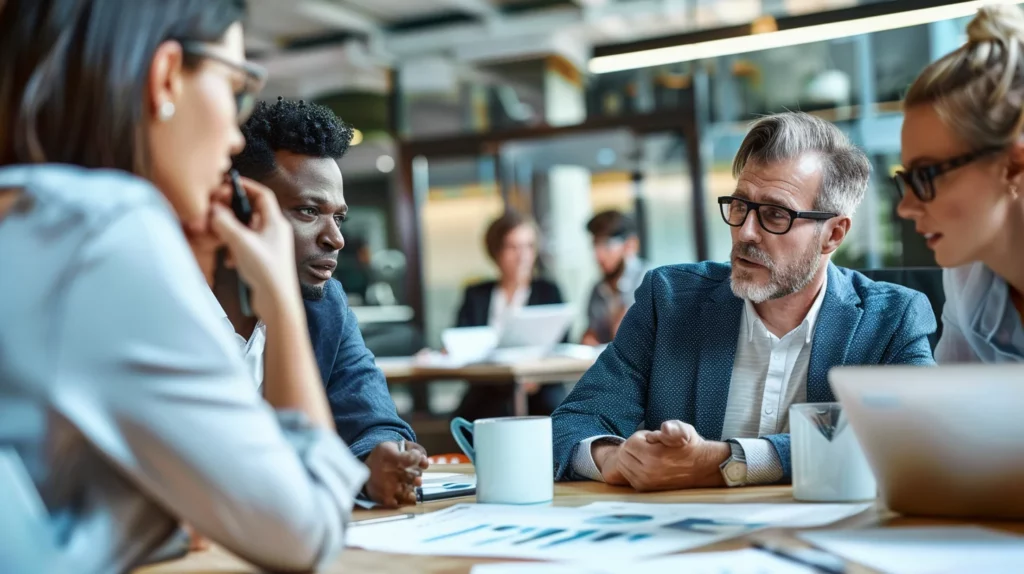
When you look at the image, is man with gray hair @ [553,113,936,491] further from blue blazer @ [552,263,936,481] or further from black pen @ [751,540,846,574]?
black pen @ [751,540,846,574]

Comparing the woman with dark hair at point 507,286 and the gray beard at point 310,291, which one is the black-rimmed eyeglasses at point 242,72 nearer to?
the gray beard at point 310,291

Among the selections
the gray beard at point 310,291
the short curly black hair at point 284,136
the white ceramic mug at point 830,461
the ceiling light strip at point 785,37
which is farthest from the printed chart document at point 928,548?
the ceiling light strip at point 785,37

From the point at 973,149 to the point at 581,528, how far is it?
814 mm

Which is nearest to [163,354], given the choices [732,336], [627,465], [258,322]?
[627,465]

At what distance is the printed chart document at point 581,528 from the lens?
1.12 meters

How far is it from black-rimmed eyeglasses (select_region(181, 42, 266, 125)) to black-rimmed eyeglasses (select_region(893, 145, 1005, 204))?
0.98 m

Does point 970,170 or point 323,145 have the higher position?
point 323,145

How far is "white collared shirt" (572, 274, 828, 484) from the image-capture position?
2.04 m

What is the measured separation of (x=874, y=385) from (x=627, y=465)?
0.51 m

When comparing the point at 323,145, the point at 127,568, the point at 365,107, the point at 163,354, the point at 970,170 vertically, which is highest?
the point at 365,107

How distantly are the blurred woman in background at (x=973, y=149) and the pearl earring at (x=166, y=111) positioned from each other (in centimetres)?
108

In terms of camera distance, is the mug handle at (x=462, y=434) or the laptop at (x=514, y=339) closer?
the mug handle at (x=462, y=434)

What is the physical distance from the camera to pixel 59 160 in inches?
38.9

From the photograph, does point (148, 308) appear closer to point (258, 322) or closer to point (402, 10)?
point (258, 322)
